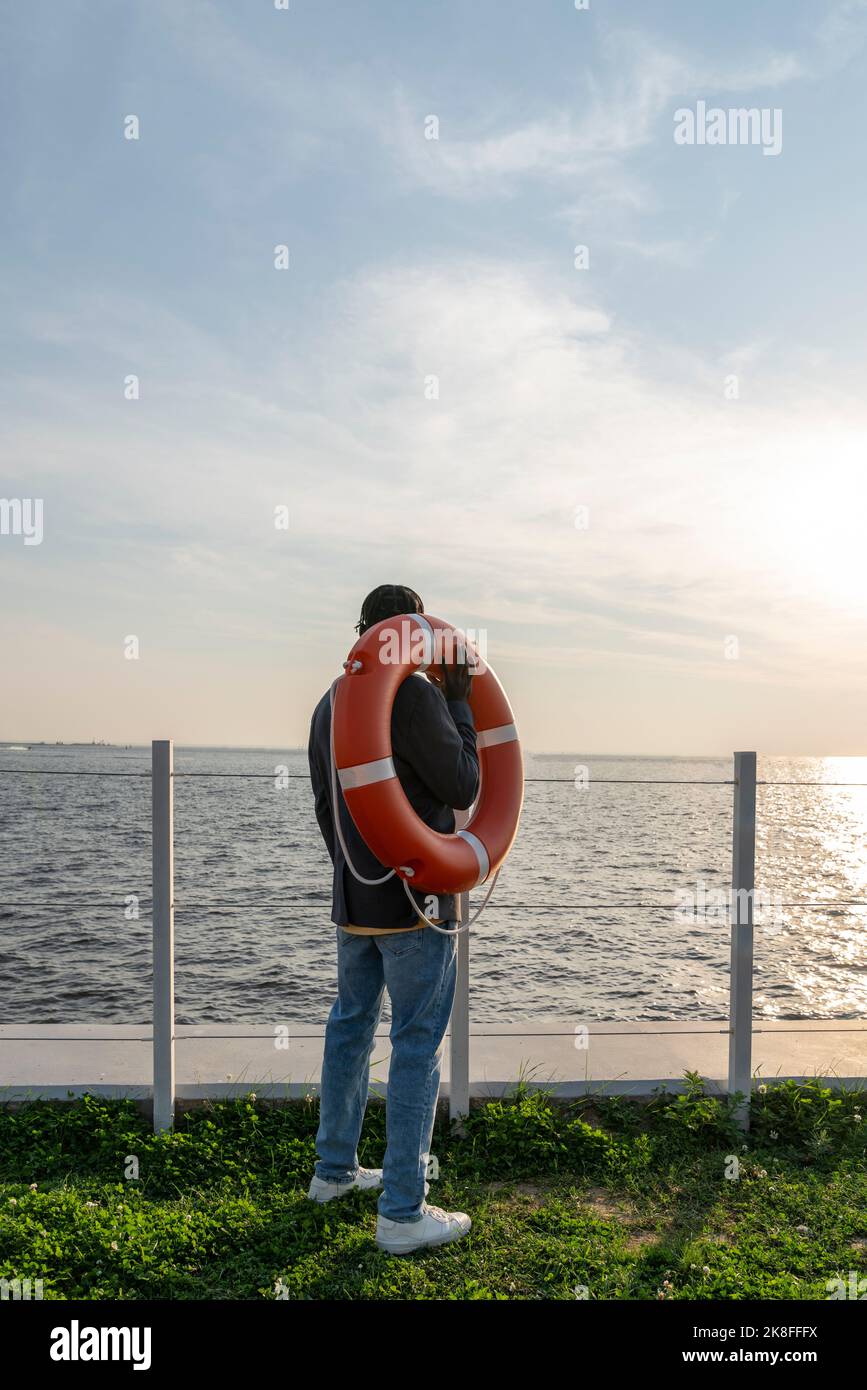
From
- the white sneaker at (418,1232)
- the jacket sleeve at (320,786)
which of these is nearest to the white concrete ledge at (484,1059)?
the white sneaker at (418,1232)

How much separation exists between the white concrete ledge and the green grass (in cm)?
7

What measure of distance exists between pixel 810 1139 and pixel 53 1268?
2068 mm

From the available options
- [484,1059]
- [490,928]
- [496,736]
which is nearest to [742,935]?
[484,1059]

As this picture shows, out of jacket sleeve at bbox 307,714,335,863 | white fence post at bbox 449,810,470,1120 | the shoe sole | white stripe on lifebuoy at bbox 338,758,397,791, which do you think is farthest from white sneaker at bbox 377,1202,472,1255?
white stripe on lifebuoy at bbox 338,758,397,791

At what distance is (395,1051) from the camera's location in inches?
86.6

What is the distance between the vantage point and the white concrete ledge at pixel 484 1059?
2.88 m

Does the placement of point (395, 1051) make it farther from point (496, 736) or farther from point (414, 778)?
point (496, 736)

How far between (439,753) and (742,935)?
1.41 m

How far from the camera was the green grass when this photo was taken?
2.00m

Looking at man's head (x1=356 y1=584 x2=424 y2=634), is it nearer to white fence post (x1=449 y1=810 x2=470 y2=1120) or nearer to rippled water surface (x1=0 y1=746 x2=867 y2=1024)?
rippled water surface (x1=0 y1=746 x2=867 y2=1024)

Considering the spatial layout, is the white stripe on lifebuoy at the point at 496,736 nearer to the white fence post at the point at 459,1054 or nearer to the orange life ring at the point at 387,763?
the orange life ring at the point at 387,763
